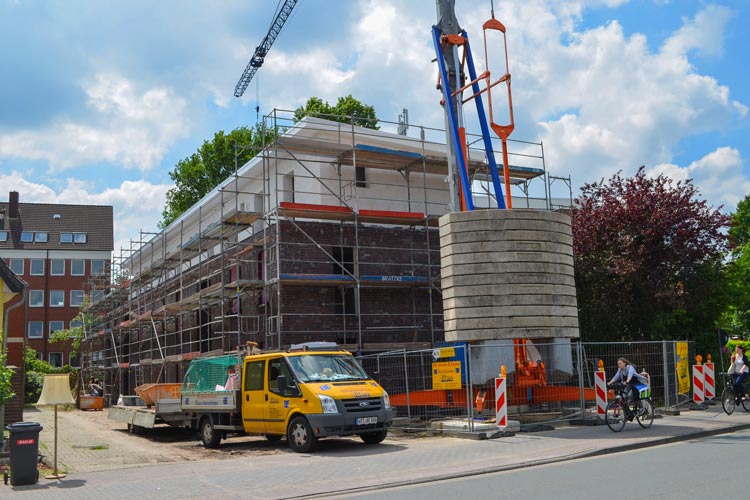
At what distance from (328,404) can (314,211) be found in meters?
8.89

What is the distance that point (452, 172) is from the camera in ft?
69.9

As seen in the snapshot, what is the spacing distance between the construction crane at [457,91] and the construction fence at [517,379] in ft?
15.9

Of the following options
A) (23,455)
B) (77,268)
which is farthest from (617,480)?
(77,268)

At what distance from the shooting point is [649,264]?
22688 millimetres

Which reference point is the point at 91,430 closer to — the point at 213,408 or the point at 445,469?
the point at 213,408

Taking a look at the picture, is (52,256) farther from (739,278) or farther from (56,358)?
(739,278)

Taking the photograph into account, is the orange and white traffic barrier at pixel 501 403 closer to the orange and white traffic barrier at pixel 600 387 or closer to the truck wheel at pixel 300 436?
the orange and white traffic barrier at pixel 600 387

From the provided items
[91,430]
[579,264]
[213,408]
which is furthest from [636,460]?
[91,430]

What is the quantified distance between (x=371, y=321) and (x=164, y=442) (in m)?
7.22

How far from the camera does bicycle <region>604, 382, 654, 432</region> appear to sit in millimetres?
15008

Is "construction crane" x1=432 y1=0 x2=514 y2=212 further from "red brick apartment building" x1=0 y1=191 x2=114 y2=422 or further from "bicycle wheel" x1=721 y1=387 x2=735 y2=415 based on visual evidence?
"red brick apartment building" x1=0 y1=191 x2=114 y2=422

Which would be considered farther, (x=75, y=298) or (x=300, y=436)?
(x=75, y=298)

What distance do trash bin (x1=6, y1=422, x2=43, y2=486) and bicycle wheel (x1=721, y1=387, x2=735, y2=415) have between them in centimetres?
1431

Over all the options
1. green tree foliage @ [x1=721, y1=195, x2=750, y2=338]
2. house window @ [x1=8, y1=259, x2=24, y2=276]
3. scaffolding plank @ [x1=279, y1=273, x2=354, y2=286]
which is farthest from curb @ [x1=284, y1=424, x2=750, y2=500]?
house window @ [x1=8, y1=259, x2=24, y2=276]
